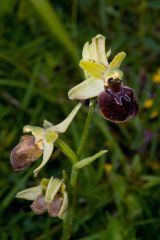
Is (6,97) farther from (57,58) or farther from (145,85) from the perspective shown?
(145,85)

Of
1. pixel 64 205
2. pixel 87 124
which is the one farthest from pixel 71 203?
pixel 87 124

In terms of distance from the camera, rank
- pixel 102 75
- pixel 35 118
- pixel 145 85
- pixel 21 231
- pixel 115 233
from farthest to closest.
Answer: pixel 145 85, pixel 35 118, pixel 21 231, pixel 115 233, pixel 102 75

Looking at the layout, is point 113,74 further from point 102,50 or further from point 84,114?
point 84,114

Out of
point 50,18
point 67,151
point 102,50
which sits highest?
point 50,18

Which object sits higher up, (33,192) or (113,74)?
(113,74)

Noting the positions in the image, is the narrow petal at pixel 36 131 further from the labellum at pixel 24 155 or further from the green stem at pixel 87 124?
the green stem at pixel 87 124

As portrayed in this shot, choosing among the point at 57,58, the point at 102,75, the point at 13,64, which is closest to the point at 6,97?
the point at 13,64
